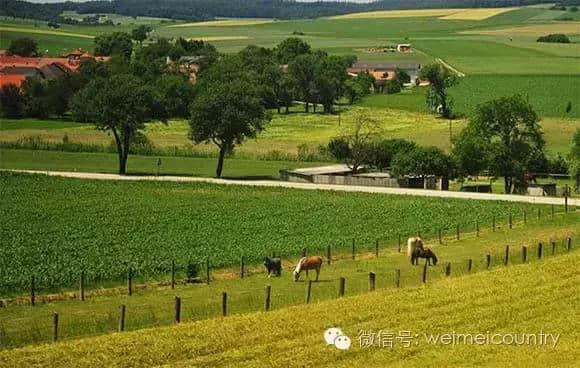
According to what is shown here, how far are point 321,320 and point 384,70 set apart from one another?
452 feet

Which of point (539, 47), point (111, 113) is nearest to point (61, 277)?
point (111, 113)

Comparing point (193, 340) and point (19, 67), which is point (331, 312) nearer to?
point (193, 340)

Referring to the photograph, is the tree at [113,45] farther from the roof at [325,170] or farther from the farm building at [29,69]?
the roof at [325,170]

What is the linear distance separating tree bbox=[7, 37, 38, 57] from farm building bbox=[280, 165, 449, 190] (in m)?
87.8

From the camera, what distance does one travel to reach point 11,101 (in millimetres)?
99000

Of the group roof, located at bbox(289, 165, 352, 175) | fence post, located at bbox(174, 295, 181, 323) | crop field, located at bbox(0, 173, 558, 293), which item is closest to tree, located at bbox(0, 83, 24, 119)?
roof, located at bbox(289, 165, 352, 175)

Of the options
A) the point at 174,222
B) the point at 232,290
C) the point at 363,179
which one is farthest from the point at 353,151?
the point at 232,290

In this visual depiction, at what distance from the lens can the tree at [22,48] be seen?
144000 mm

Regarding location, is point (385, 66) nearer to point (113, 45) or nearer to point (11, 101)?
point (113, 45)

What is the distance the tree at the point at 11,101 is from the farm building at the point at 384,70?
61.3 meters

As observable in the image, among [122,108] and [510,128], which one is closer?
[122,108]

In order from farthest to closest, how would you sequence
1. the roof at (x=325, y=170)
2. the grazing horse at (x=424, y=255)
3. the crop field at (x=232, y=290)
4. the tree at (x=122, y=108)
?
1. the tree at (x=122, y=108)
2. the roof at (x=325, y=170)
3. the grazing horse at (x=424, y=255)
4. the crop field at (x=232, y=290)

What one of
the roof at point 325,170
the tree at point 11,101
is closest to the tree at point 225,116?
the roof at point 325,170

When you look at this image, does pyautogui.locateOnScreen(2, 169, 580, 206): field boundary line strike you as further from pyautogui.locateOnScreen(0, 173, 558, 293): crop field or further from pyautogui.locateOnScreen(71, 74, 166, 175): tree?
pyautogui.locateOnScreen(71, 74, 166, 175): tree
